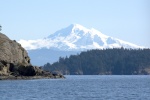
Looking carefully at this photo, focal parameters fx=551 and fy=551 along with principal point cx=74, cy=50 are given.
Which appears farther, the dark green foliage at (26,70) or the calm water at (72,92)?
the dark green foliage at (26,70)

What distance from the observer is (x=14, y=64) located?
164 m

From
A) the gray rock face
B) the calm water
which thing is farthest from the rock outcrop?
the calm water

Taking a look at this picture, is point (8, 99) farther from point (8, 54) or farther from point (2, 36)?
point (2, 36)

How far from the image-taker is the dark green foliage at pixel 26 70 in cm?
15975

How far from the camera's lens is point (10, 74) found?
525 feet

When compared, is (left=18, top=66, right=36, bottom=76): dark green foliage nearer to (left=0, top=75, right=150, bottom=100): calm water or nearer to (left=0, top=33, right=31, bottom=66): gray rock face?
(left=0, top=33, right=31, bottom=66): gray rock face

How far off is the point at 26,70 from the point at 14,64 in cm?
514

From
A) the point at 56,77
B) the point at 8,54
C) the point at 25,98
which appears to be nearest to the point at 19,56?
the point at 8,54

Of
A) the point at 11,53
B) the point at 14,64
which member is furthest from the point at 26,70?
the point at 11,53

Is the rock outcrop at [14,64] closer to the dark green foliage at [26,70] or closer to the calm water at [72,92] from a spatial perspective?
the dark green foliage at [26,70]

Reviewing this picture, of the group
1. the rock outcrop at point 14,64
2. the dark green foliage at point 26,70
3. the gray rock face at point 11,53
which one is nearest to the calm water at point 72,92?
the dark green foliage at point 26,70

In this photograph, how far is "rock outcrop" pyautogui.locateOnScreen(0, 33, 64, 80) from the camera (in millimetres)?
159250

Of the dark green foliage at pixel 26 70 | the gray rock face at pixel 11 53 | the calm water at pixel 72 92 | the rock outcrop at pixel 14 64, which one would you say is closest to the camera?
the calm water at pixel 72 92

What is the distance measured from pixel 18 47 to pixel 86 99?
9627 cm
